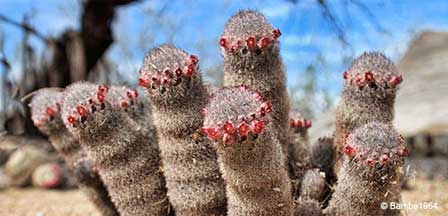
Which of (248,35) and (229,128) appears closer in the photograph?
(229,128)

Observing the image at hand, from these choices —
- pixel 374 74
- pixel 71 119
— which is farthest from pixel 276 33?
pixel 71 119

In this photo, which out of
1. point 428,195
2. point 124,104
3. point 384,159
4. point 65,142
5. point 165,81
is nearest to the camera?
point 384,159

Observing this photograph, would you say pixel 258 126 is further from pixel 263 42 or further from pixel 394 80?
pixel 394 80

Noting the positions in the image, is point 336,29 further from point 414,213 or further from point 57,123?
point 57,123

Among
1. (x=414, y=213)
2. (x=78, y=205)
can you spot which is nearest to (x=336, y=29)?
(x=414, y=213)

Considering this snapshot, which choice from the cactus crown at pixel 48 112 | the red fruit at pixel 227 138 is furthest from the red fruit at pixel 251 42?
the cactus crown at pixel 48 112

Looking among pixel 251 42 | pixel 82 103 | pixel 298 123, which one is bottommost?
pixel 82 103

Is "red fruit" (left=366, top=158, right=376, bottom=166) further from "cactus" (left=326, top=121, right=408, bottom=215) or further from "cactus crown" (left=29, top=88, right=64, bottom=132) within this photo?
"cactus crown" (left=29, top=88, right=64, bottom=132)
